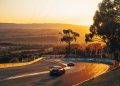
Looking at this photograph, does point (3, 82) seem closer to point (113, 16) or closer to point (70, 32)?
point (113, 16)

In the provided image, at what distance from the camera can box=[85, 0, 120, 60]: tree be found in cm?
7400

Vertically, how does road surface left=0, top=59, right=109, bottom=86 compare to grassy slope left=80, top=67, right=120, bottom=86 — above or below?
below

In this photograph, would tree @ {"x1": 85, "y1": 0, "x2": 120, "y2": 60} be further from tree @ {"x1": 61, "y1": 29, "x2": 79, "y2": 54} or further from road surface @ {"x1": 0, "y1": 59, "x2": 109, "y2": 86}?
tree @ {"x1": 61, "y1": 29, "x2": 79, "y2": 54}

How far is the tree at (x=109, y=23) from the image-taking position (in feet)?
243

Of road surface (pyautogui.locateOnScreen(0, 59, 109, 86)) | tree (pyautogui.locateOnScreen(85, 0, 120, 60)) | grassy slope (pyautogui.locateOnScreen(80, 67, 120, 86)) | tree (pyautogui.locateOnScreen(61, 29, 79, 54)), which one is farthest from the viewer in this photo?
tree (pyautogui.locateOnScreen(61, 29, 79, 54))

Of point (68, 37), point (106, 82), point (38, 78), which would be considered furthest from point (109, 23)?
point (68, 37)

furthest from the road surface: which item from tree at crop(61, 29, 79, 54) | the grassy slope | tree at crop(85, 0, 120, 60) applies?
tree at crop(61, 29, 79, 54)

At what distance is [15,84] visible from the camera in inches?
1441

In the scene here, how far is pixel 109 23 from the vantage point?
73562 mm

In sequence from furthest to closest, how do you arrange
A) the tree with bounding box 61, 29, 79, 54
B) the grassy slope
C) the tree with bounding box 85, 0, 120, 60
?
1. the tree with bounding box 61, 29, 79, 54
2. the tree with bounding box 85, 0, 120, 60
3. the grassy slope

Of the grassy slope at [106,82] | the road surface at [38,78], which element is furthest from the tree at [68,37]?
the grassy slope at [106,82]

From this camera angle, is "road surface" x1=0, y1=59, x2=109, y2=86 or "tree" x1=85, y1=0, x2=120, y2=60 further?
"tree" x1=85, y1=0, x2=120, y2=60

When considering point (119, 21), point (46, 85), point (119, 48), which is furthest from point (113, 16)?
point (46, 85)

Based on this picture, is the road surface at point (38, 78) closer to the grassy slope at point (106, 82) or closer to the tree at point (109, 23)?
the grassy slope at point (106, 82)
